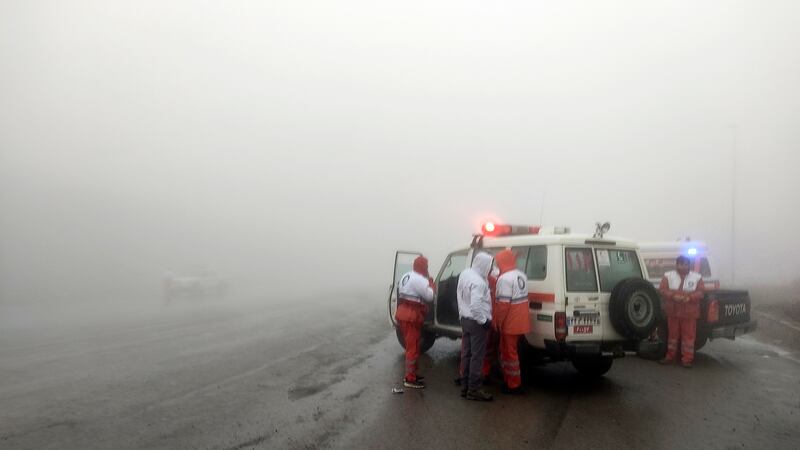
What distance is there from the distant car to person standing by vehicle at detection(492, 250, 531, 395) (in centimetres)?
1743

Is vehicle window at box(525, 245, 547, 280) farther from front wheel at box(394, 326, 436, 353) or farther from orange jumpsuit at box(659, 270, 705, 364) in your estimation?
orange jumpsuit at box(659, 270, 705, 364)

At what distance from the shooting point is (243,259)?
50500 mm

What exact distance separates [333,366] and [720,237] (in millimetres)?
49110

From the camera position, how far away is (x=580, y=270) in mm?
6816

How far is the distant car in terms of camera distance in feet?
71.7

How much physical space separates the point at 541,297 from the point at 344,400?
8.63 ft

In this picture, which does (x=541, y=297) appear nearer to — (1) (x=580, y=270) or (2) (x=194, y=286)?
(1) (x=580, y=270)

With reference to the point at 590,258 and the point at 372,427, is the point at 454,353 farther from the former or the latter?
the point at 372,427

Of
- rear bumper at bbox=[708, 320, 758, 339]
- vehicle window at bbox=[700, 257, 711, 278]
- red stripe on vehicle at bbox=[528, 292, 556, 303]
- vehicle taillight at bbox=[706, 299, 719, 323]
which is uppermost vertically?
vehicle window at bbox=[700, 257, 711, 278]

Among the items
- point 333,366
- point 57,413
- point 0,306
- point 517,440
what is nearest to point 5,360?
point 57,413

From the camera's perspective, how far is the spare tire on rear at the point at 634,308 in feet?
21.6

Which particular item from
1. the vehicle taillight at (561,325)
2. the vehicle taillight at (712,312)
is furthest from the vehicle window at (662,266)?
the vehicle taillight at (561,325)

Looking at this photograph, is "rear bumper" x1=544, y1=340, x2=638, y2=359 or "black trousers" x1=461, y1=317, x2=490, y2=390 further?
"rear bumper" x1=544, y1=340, x2=638, y2=359

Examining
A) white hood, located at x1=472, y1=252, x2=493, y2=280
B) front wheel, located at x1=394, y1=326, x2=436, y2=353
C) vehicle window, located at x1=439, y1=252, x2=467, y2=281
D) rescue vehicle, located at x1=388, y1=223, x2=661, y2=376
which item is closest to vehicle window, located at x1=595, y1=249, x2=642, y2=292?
rescue vehicle, located at x1=388, y1=223, x2=661, y2=376
